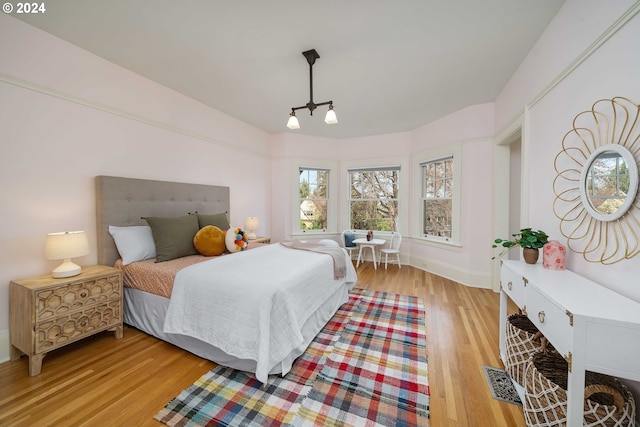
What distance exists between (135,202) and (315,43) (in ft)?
8.41

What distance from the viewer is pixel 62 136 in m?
2.25

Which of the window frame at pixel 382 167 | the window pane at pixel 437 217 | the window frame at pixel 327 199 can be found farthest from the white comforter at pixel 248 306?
the window frame at pixel 382 167

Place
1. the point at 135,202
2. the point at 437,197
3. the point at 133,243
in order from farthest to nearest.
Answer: the point at 437,197 → the point at 135,202 → the point at 133,243

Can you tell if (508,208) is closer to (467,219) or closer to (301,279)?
(467,219)

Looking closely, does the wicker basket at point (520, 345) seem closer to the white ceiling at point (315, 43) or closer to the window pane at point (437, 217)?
the white ceiling at point (315, 43)

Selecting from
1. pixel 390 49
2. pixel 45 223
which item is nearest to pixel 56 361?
pixel 45 223

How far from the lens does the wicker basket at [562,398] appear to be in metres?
1.08

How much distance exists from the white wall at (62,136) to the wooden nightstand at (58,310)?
23cm

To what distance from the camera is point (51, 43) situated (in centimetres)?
216

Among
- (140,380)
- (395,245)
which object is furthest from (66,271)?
(395,245)

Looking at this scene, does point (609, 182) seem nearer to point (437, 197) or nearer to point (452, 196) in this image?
point (452, 196)

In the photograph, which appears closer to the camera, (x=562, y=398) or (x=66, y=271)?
(x=562, y=398)

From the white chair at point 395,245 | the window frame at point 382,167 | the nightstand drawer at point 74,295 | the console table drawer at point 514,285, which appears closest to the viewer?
the console table drawer at point 514,285

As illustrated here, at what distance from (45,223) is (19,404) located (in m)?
1.39
